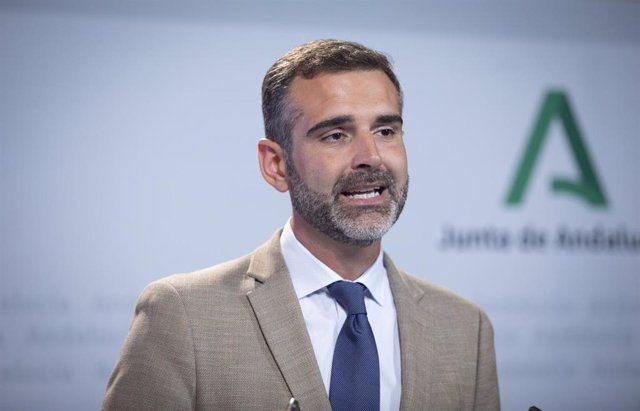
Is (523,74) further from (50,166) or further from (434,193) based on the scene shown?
(50,166)

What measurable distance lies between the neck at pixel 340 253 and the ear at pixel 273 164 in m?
0.13

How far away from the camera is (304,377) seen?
210 cm

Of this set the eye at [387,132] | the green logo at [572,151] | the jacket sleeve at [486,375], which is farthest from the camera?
the green logo at [572,151]

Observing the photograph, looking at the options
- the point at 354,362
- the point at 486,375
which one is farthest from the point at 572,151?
the point at 354,362

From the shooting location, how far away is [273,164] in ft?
7.95

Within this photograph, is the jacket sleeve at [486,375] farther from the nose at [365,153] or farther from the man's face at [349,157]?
the nose at [365,153]

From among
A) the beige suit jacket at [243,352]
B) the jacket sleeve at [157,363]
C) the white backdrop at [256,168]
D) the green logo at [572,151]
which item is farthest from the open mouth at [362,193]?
the green logo at [572,151]

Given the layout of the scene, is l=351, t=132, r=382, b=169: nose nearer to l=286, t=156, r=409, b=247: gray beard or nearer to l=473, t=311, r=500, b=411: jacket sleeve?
l=286, t=156, r=409, b=247: gray beard

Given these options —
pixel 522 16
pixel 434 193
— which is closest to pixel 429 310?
pixel 434 193

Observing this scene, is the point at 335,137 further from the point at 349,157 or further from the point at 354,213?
the point at 354,213

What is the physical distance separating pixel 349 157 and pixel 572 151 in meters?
2.44

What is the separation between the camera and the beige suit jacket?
208 cm

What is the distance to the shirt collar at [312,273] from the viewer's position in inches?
89.2

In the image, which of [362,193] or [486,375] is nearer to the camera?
[362,193]
